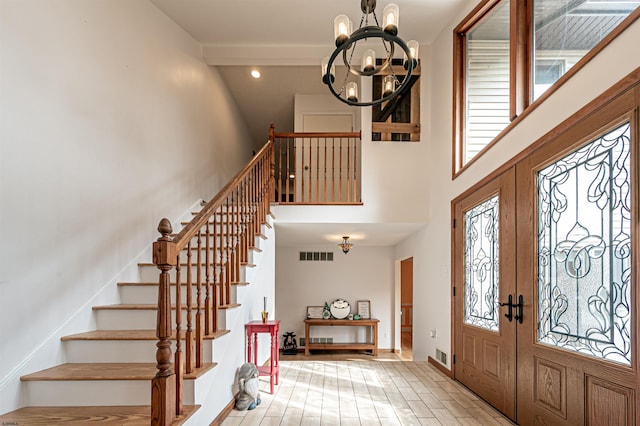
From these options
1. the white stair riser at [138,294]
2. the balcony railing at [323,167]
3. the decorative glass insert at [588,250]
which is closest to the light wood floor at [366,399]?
the decorative glass insert at [588,250]

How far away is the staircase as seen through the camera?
2.27 m

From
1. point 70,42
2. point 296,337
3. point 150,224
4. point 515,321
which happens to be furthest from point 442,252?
point 296,337

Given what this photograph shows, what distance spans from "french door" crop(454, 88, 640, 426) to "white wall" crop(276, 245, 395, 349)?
5.30 metres

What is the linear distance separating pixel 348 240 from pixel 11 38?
6.14 meters

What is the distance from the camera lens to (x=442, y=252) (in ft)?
16.6

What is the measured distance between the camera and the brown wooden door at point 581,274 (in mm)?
2113

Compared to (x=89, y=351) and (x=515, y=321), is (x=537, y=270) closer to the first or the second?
(x=515, y=321)

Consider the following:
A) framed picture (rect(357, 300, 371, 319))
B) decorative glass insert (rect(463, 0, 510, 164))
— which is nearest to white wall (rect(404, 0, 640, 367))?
decorative glass insert (rect(463, 0, 510, 164))

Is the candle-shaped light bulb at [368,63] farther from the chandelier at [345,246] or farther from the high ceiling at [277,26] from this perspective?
the chandelier at [345,246]

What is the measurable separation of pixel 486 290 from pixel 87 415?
3226 mm

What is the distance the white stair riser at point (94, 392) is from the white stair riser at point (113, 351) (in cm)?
37

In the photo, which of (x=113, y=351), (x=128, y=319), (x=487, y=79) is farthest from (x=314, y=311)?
(x=113, y=351)

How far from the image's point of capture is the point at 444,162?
505 centimetres

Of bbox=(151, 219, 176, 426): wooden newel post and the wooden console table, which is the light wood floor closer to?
bbox=(151, 219, 176, 426): wooden newel post
